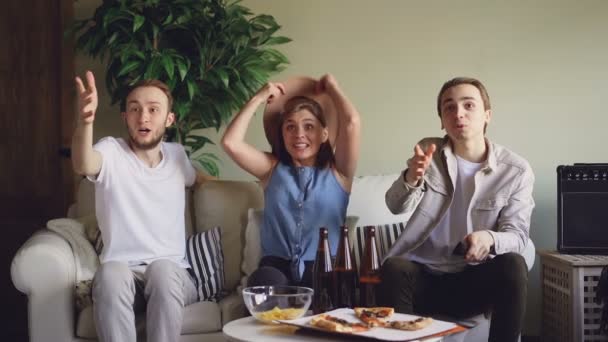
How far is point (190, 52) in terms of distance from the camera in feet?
11.5

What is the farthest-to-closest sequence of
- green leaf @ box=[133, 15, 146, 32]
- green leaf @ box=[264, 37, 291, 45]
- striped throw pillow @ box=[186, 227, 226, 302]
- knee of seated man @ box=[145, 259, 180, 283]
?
green leaf @ box=[264, 37, 291, 45]
green leaf @ box=[133, 15, 146, 32]
striped throw pillow @ box=[186, 227, 226, 302]
knee of seated man @ box=[145, 259, 180, 283]

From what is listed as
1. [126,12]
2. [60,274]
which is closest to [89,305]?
[60,274]

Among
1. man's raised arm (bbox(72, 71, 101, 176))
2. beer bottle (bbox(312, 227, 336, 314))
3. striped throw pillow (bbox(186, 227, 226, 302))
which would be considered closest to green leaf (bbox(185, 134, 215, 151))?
striped throw pillow (bbox(186, 227, 226, 302))

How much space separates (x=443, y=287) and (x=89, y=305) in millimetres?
1186

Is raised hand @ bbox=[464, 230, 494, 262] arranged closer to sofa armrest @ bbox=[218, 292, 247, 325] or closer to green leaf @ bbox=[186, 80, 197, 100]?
sofa armrest @ bbox=[218, 292, 247, 325]

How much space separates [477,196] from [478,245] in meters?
0.31

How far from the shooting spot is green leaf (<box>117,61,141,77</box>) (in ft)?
10.5

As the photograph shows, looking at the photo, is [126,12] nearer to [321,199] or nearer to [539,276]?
[321,199]

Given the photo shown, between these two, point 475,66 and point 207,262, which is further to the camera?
point 475,66

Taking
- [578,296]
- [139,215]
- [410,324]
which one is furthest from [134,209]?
[578,296]

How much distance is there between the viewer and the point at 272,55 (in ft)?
11.6

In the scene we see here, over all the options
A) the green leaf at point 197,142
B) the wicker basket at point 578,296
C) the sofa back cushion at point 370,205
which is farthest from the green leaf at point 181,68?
the wicker basket at point 578,296

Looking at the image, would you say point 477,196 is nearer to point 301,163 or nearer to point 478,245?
point 478,245

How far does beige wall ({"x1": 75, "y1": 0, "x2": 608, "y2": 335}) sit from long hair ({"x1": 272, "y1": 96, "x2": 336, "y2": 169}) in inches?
28.1
